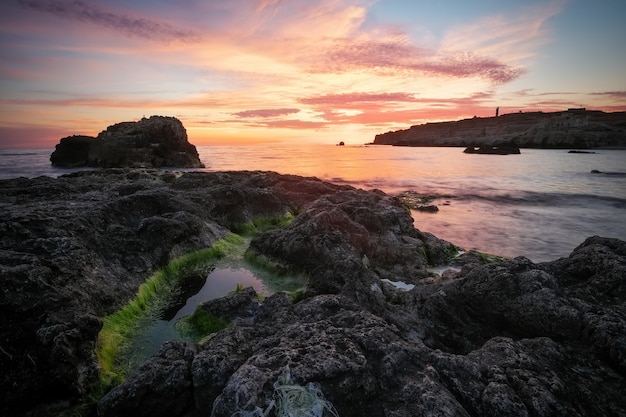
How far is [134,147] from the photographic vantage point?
56.5 m

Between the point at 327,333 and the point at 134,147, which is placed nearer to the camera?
the point at 327,333

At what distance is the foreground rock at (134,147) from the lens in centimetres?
5522

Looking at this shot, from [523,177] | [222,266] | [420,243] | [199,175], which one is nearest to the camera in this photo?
[222,266]

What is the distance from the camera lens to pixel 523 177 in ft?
169

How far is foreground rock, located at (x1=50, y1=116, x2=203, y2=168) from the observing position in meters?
55.2

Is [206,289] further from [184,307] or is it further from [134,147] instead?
[134,147]

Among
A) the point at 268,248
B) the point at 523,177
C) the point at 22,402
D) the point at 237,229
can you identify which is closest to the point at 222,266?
the point at 268,248

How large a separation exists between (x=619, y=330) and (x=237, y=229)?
13666mm

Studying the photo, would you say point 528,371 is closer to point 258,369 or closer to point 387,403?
point 387,403

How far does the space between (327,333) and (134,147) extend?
2414 inches

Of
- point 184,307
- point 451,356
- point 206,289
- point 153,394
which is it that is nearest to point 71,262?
point 184,307

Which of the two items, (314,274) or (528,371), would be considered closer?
(528,371)

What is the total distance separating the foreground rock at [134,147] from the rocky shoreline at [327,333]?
51.0 m

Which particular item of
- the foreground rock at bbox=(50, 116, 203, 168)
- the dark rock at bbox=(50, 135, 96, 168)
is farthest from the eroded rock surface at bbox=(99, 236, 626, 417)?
the dark rock at bbox=(50, 135, 96, 168)
